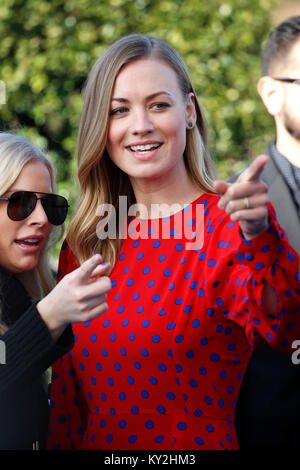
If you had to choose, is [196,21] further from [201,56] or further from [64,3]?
[64,3]

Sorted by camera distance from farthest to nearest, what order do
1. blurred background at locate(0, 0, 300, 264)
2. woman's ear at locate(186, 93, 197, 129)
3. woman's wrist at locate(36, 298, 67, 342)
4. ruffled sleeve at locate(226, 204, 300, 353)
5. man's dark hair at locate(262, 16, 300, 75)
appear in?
1. blurred background at locate(0, 0, 300, 264)
2. man's dark hair at locate(262, 16, 300, 75)
3. woman's ear at locate(186, 93, 197, 129)
4. woman's wrist at locate(36, 298, 67, 342)
5. ruffled sleeve at locate(226, 204, 300, 353)

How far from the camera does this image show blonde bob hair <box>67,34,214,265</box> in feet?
7.30

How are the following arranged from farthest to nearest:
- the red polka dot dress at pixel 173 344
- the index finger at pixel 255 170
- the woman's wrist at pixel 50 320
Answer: the red polka dot dress at pixel 173 344, the woman's wrist at pixel 50 320, the index finger at pixel 255 170

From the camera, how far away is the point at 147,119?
7.14 feet

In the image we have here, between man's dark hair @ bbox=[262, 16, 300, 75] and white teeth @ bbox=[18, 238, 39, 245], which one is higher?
man's dark hair @ bbox=[262, 16, 300, 75]

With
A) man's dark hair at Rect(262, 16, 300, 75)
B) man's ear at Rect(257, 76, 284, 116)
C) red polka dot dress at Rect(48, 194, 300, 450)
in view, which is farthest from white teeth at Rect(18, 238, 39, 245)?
man's dark hair at Rect(262, 16, 300, 75)

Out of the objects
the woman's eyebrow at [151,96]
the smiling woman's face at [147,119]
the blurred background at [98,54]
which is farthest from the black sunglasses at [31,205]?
the blurred background at [98,54]

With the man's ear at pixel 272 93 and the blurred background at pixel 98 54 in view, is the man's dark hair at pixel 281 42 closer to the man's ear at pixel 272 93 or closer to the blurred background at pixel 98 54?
the man's ear at pixel 272 93

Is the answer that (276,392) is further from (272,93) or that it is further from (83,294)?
(272,93)

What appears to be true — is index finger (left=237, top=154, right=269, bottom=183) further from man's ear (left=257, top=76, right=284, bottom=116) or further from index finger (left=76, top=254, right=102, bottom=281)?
man's ear (left=257, top=76, right=284, bottom=116)

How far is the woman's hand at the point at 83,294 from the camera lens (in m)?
1.68

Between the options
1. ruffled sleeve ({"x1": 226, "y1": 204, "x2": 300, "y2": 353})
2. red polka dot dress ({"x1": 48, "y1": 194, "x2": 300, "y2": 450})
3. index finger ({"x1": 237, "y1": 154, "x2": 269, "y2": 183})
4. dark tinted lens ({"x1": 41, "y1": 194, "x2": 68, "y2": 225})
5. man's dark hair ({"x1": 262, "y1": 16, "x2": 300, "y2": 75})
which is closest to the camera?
index finger ({"x1": 237, "y1": 154, "x2": 269, "y2": 183})

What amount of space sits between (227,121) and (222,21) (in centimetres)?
73
